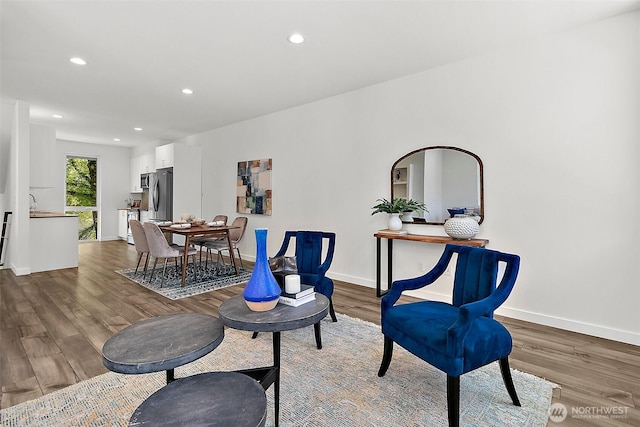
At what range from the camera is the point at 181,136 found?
7.46m

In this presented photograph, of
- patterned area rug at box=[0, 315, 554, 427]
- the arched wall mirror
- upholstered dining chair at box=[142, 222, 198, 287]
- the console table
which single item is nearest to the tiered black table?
patterned area rug at box=[0, 315, 554, 427]

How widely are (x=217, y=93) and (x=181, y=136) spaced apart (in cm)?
348

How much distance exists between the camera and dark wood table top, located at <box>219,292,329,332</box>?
1578 mm

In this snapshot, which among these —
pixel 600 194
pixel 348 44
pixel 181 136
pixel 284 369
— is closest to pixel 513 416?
pixel 284 369

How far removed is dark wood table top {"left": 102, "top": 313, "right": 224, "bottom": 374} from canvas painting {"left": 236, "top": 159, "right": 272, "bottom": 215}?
396 centimetres

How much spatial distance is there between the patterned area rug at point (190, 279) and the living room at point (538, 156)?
1622 millimetres

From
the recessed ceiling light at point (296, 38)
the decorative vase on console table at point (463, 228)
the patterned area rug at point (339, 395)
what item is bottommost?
the patterned area rug at point (339, 395)

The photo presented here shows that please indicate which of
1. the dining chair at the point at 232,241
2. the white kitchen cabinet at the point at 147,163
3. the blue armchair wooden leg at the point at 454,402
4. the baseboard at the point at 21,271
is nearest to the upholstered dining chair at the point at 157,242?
the dining chair at the point at 232,241

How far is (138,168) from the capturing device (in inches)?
335

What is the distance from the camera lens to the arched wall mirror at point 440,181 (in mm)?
3363

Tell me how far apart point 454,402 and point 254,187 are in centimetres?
487

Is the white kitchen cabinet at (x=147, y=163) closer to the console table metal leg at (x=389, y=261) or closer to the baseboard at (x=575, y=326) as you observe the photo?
the console table metal leg at (x=389, y=261)

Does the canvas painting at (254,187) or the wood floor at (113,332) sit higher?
the canvas painting at (254,187)

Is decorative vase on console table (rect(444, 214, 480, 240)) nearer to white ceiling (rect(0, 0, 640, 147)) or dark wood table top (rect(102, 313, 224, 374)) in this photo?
white ceiling (rect(0, 0, 640, 147))
